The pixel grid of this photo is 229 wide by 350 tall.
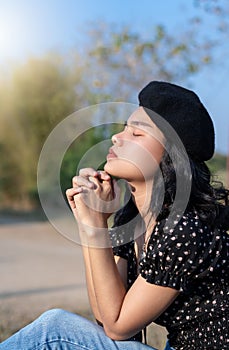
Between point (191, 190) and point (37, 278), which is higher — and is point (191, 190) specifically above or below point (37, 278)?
above

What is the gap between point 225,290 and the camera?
1644 mm

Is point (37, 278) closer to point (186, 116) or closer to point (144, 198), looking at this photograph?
point (144, 198)

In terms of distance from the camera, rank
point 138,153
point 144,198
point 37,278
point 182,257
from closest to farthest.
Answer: point 182,257 → point 138,153 → point 144,198 → point 37,278

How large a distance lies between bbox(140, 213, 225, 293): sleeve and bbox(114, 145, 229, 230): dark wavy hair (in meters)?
0.07

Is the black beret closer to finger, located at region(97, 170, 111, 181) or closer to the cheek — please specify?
the cheek

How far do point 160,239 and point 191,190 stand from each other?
0.57ft

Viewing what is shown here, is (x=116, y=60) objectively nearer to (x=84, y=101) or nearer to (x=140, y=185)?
(x=84, y=101)

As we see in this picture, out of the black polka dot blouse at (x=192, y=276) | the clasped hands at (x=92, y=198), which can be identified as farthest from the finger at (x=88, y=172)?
the black polka dot blouse at (x=192, y=276)

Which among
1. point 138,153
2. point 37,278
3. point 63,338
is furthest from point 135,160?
Answer: point 37,278

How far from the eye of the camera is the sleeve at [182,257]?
60.7 inches

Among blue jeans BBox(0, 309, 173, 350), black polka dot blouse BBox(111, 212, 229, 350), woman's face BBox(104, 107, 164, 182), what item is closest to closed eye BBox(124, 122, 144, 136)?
woman's face BBox(104, 107, 164, 182)

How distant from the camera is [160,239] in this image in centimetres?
159

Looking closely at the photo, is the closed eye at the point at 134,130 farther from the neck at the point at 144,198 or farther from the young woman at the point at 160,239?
the neck at the point at 144,198

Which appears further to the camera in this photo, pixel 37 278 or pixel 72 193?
pixel 37 278
